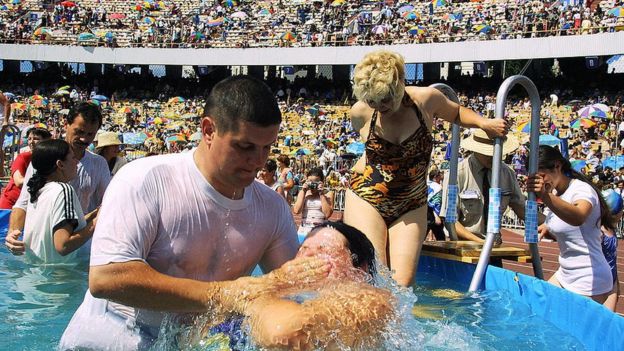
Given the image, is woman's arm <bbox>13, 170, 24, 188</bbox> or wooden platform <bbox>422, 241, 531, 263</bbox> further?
woman's arm <bbox>13, 170, 24, 188</bbox>

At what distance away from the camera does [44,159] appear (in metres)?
5.59

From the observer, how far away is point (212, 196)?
276cm

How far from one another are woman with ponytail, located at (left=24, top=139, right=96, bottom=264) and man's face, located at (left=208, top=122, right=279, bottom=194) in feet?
9.17

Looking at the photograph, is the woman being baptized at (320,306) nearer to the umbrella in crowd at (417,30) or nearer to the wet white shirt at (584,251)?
the wet white shirt at (584,251)

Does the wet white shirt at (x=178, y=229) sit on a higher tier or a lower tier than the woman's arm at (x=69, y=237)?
higher

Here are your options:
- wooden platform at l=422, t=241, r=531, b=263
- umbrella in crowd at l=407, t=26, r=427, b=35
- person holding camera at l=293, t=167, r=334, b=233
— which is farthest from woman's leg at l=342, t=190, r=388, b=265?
umbrella in crowd at l=407, t=26, r=427, b=35

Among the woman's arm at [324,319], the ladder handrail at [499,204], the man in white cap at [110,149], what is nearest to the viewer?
the woman's arm at [324,319]

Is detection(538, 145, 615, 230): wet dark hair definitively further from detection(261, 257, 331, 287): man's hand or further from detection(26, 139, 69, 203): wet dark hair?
detection(26, 139, 69, 203): wet dark hair

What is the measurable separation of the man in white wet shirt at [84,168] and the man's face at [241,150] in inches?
148

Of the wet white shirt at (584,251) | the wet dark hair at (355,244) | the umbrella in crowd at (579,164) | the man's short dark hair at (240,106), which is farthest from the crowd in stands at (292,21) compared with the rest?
→ the man's short dark hair at (240,106)

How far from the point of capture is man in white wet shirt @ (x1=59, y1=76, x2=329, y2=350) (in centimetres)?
252

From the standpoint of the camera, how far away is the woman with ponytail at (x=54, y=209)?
17.1ft

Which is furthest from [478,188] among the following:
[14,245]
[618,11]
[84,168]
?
[618,11]

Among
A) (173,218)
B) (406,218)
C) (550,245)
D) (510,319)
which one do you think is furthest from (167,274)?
(550,245)
